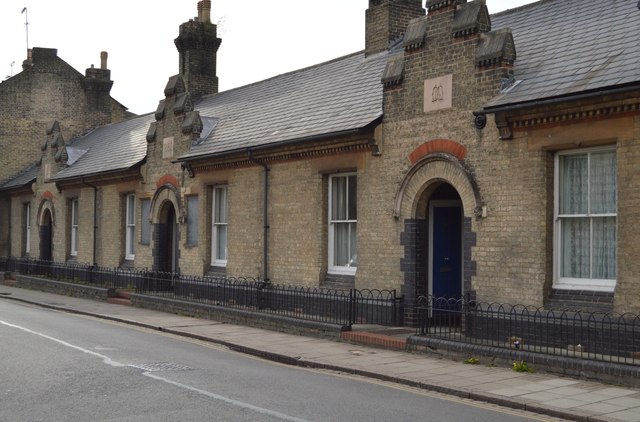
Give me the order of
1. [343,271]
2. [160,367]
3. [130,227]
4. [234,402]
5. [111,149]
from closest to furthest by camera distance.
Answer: [234,402], [160,367], [343,271], [130,227], [111,149]

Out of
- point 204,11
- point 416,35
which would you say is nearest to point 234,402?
point 416,35

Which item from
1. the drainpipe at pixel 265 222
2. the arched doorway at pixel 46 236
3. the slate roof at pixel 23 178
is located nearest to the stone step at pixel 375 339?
the drainpipe at pixel 265 222

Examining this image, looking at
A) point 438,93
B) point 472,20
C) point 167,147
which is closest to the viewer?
point 472,20

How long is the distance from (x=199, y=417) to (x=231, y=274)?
13.0 meters

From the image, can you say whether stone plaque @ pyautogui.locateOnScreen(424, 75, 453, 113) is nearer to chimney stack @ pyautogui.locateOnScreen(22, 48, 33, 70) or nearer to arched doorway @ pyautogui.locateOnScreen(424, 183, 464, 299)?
arched doorway @ pyautogui.locateOnScreen(424, 183, 464, 299)

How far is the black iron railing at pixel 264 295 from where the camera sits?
16188mm

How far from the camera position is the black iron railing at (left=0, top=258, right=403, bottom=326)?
1619 cm

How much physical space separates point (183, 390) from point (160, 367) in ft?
6.83

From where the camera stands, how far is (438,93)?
15258 mm

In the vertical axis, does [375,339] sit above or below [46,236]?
below

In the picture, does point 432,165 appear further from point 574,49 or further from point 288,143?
point 288,143

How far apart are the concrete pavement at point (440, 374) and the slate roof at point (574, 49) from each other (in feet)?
14.6

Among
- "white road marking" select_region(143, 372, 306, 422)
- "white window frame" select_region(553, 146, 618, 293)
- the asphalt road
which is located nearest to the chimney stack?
the asphalt road

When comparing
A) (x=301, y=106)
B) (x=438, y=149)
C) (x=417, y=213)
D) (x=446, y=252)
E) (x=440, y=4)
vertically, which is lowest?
(x=446, y=252)
